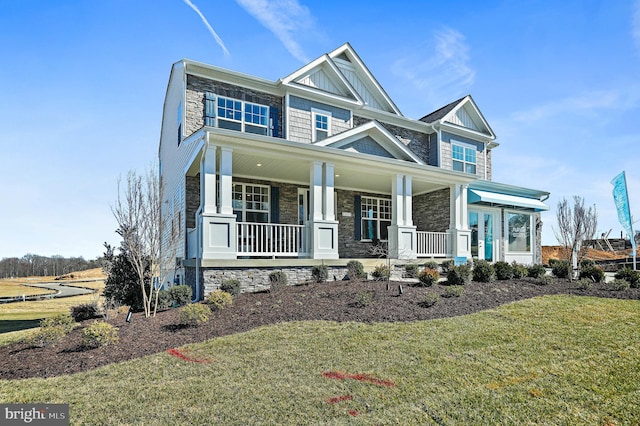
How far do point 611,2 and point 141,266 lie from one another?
12.2m

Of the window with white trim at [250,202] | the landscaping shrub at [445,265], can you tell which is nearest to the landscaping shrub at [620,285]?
the landscaping shrub at [445,265]

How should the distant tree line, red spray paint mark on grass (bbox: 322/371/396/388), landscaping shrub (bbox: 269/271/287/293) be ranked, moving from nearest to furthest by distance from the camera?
1. red spray paint mark on grass (bbox: 322/371/396/388)
2. landscaping shrub (bbox: 269/271/287/293)
3. the distant tree line

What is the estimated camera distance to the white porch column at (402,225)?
40.1 ft

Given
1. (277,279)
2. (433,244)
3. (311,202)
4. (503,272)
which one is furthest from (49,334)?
(433,244)

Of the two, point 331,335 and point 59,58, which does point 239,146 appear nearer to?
point 59,58

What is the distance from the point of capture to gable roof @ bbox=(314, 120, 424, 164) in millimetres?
12391

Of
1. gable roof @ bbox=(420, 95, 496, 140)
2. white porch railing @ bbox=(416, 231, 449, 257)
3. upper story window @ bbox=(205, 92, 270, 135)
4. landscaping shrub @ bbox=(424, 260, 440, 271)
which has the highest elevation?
gable roof @ bbox=(420, 95, 496, 140)

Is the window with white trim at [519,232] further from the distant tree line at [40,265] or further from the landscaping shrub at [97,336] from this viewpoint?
the distant tree line at [40,265]

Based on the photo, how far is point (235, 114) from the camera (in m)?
12.9

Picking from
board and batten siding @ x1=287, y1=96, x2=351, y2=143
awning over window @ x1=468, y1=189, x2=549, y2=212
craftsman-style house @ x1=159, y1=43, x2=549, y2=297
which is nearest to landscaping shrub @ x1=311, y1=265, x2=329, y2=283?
craftsman-style house @ x1=159, y1=43, x2=549, y2=297

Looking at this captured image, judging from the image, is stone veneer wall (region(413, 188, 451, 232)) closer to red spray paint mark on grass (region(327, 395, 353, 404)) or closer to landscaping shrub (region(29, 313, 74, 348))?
red spray paint mark on grass (region(327, 395, 353, 404))

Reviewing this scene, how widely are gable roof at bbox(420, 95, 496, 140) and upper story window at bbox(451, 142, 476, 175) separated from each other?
2.65 feet

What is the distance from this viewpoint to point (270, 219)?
13.4 metres

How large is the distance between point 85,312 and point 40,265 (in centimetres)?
2878
